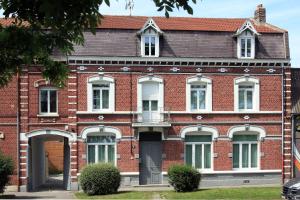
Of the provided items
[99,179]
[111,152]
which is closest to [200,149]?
[111,152]

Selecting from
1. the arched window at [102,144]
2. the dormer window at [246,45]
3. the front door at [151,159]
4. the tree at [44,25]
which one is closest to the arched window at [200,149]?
the front door at [151,159]

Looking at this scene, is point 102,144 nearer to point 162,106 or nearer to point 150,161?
point 150,161

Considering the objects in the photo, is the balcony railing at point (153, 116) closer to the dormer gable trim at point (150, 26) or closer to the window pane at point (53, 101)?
the dormer gable trim at point (150, 26)

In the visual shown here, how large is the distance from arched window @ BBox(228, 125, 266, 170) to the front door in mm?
4197

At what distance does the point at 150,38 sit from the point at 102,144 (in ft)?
20.8

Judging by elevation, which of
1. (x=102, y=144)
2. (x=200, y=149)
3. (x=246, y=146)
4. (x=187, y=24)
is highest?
(x=187, y=24)

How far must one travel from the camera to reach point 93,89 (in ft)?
102

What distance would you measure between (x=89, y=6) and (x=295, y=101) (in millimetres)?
27613

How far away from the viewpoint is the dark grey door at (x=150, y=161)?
104 feet

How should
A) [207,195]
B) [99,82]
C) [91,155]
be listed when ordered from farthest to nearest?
[91,155], [99,82], [207,195]

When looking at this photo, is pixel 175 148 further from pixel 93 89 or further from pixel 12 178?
pixel 12 178

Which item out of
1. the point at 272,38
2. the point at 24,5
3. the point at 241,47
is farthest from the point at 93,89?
the point at 24,5

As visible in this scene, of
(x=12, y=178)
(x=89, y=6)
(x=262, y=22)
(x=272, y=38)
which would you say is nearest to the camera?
(x=89, y=6)

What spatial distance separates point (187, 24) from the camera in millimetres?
33406
